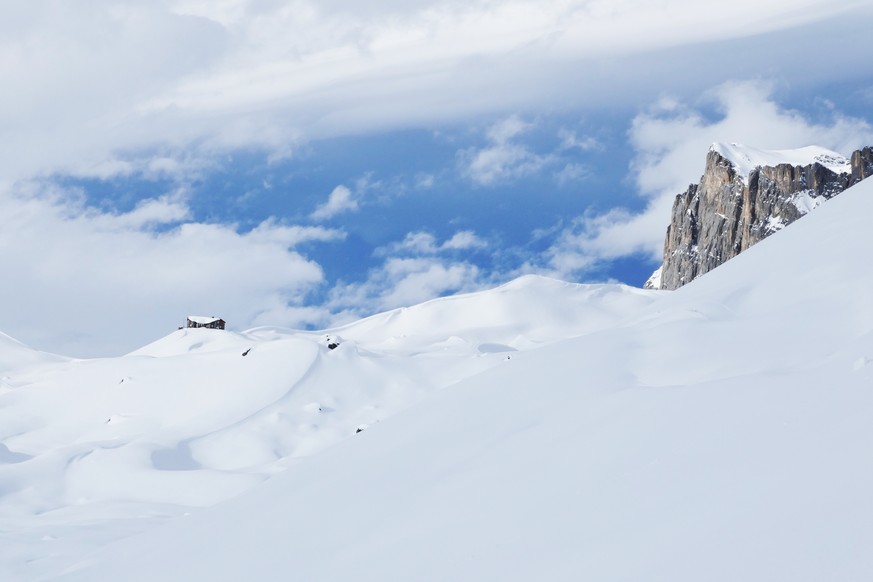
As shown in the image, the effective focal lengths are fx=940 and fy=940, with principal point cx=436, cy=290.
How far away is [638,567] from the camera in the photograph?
6332 millimetres

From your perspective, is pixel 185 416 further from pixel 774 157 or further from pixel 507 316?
pixel 774 157

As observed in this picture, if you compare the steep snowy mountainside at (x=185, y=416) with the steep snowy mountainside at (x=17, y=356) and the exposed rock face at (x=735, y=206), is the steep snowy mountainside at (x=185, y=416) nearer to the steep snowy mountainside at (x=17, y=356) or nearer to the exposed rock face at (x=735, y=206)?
the steep snowy mountainside at (x=17, y=356)

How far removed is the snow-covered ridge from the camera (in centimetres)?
13062

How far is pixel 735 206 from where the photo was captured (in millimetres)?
135250

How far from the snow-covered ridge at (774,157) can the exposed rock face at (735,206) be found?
74 cm

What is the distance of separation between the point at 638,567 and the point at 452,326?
9600 cm

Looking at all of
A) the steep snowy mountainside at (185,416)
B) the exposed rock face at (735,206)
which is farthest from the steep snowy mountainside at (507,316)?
the exposed rock face at (735,206)

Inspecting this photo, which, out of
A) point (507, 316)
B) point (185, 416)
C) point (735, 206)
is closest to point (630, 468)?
point (185, 416)

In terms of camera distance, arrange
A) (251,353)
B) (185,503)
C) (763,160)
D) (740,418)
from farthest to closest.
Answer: (763,160) → (251,353) → (185,503) → (740,418)

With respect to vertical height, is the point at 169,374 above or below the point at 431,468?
above

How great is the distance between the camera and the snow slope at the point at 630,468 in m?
6.30

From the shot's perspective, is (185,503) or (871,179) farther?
(185,503)

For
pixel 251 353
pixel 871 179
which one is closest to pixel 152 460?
pixel 251 353

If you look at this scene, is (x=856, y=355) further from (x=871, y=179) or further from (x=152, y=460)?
(x=152, y=460)
